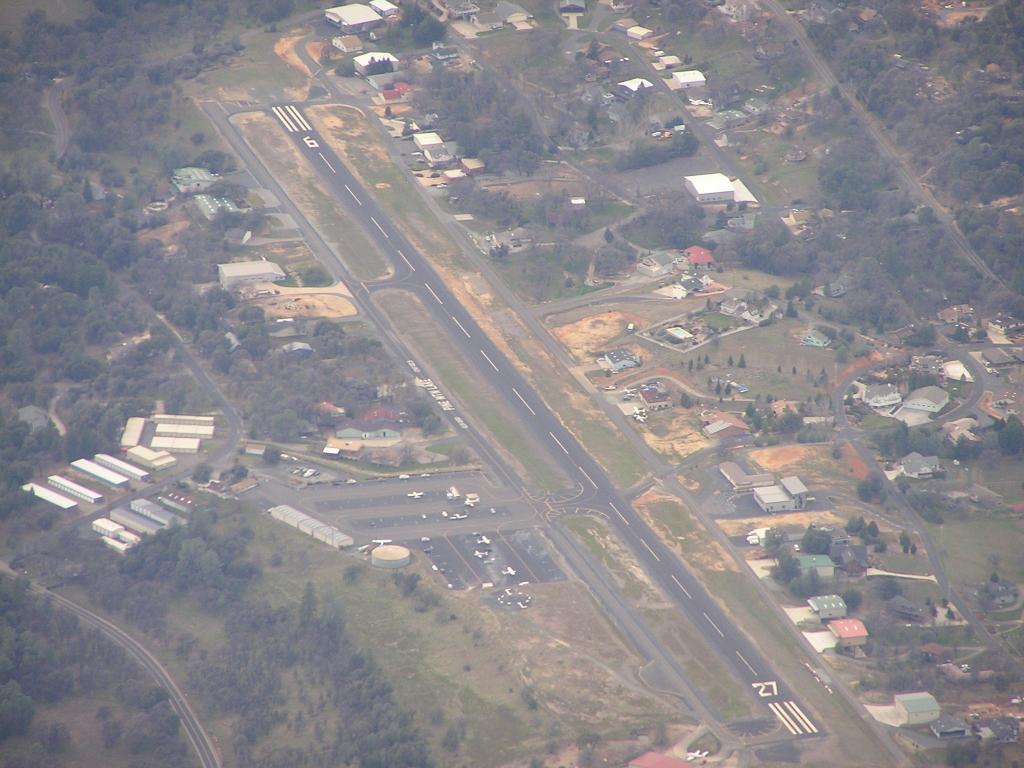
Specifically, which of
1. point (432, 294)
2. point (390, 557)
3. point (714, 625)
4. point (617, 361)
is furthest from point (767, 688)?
point (432, 294)

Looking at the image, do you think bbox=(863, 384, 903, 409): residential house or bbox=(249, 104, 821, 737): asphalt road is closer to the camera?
bbox=(249, 104, 821, 737): asphalt road

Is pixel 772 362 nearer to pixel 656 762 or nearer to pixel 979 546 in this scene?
pixel 979 546

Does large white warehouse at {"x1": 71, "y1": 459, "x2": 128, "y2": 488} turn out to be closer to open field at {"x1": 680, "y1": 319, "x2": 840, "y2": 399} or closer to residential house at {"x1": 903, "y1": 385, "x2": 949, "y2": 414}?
open field at {"x1": 680, "y1": 319, "x2": 840, "y2": 399}

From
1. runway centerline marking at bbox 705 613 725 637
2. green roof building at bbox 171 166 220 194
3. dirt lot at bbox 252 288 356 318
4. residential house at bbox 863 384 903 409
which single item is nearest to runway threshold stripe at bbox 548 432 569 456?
runway centerline marking at bbox 705 613 725 637

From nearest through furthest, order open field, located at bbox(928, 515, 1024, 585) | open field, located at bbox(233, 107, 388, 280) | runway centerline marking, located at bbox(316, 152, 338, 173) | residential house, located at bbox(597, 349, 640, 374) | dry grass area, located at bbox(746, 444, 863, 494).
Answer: open field, located at bbox(928, 515, 1024, 585) < dry grass area, located at bbox(746, 444, 863, 494) < residential house, located at bbox(597, 349, 640, 374) < open field, located at bbox(233, 107, 388, 280) < runway centerline marking, located at bbox(316, 152, 338, 173)

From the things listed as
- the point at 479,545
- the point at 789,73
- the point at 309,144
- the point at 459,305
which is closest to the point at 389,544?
the point at 479,545

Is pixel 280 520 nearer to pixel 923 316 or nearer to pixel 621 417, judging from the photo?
pixel 621 417

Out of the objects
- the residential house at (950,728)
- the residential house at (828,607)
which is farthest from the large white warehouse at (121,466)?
the residential house at (950,728)
